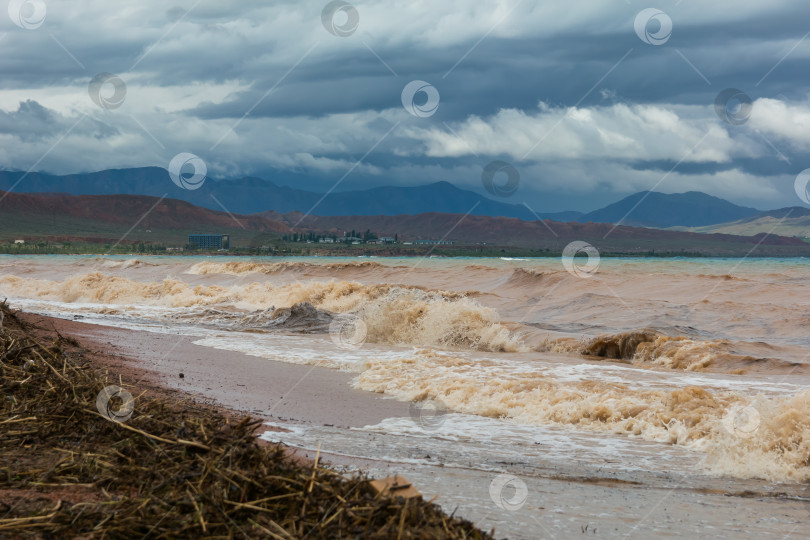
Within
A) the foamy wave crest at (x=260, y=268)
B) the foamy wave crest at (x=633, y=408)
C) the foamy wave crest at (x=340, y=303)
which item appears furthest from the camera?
the foamy wave crest at (x=260, y=268)

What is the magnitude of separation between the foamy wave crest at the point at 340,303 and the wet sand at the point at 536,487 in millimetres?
8303

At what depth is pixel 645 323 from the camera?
1991cm

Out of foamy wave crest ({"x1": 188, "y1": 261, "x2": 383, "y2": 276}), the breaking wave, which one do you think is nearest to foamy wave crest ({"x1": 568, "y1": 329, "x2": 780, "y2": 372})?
the breaking wave

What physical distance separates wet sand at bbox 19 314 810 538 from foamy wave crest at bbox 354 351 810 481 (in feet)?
1.86

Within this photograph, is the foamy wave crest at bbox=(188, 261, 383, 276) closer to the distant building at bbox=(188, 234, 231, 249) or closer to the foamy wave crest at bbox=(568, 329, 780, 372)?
the foamy wave crest at bbox=(568, 329, 780, 372)

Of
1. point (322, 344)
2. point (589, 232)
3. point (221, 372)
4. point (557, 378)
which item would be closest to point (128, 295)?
point (322, 344)

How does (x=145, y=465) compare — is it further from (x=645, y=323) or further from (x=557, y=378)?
(x=645, y=323)

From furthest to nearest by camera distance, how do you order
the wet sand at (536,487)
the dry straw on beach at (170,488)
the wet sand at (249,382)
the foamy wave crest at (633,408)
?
1. the wet sand at (249,382)
2. the foamy wave crest at (633,408)
3. the wet sand at (536,487)
4. the dry straw on beach at (170,488)

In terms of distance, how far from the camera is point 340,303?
2666 cm

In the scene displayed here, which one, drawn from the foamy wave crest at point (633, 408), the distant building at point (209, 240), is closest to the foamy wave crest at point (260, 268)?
the foamy wave crest at point (633, 408)

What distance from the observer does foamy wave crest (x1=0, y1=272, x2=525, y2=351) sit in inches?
706

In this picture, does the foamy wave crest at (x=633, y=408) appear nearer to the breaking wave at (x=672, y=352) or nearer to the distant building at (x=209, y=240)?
the breaking wave at (x=672, y=352)

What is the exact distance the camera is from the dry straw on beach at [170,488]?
345 cm

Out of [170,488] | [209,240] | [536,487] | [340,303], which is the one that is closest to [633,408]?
[536,487]
